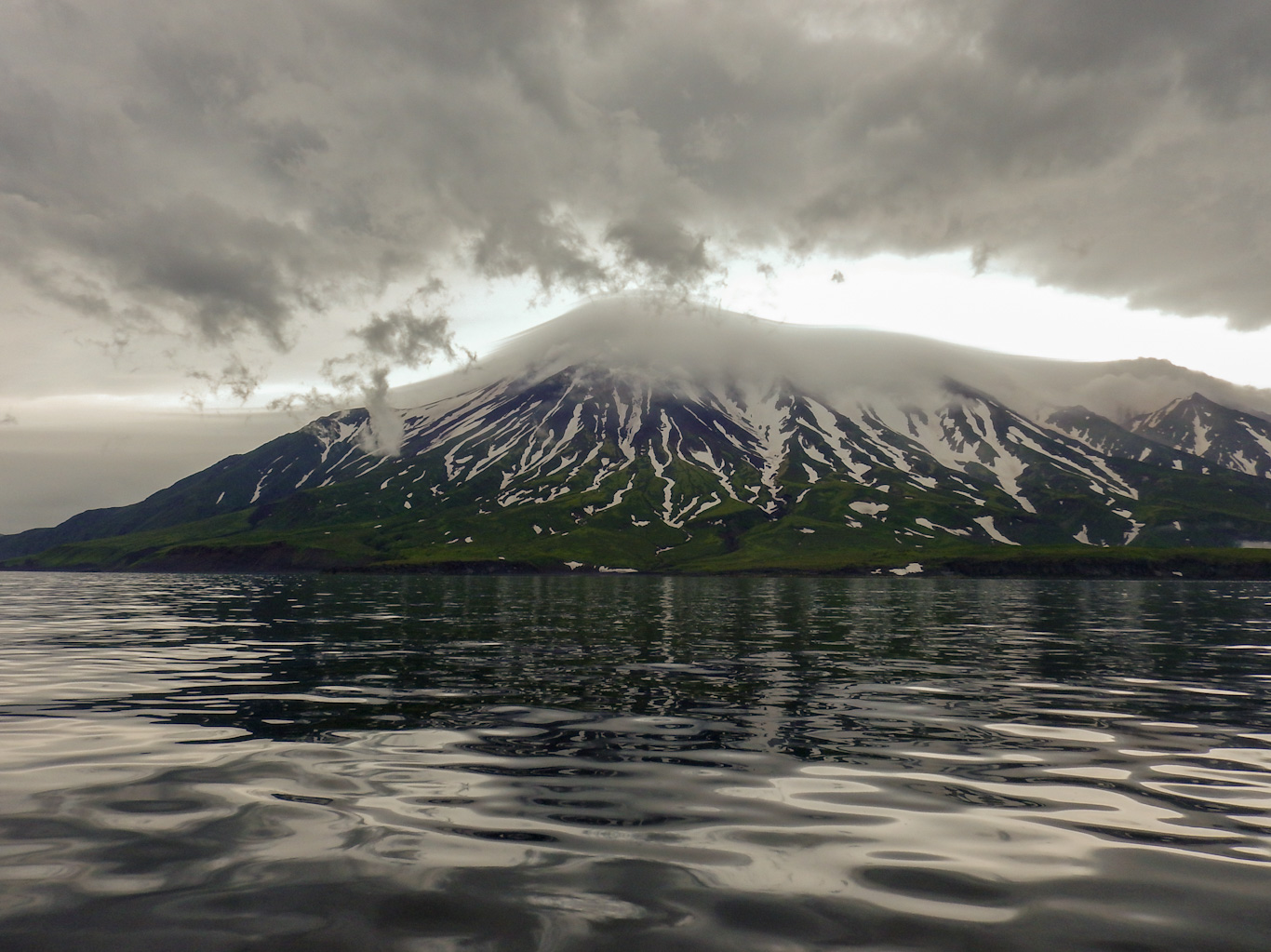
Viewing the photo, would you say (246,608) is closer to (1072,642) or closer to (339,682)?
(339,682)

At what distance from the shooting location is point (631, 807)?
1259cm

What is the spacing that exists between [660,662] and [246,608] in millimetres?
52701

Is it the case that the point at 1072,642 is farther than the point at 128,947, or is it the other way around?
the point at 1072,642

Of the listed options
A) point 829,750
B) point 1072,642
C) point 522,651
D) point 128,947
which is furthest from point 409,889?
point 1072,642

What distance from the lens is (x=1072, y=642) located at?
138 ft

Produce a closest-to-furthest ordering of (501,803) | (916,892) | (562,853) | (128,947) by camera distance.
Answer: (128,947)
(916,892)
(562,853)
(501,803)

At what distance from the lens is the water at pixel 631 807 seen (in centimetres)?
838

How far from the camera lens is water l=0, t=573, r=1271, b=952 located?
27.5ft

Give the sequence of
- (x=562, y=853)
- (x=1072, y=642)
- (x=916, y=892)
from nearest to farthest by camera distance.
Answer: (x=916, y=892) → (x=562, y=853) → (x=1072, y=642)

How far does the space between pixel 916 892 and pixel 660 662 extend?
76.4ft

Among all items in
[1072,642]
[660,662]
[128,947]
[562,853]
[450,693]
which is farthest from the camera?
[1072,642]

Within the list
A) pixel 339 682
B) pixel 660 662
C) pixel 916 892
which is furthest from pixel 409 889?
pixel 660 662

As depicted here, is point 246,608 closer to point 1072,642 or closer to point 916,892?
point 1072,642

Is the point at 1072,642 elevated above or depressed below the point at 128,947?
below
